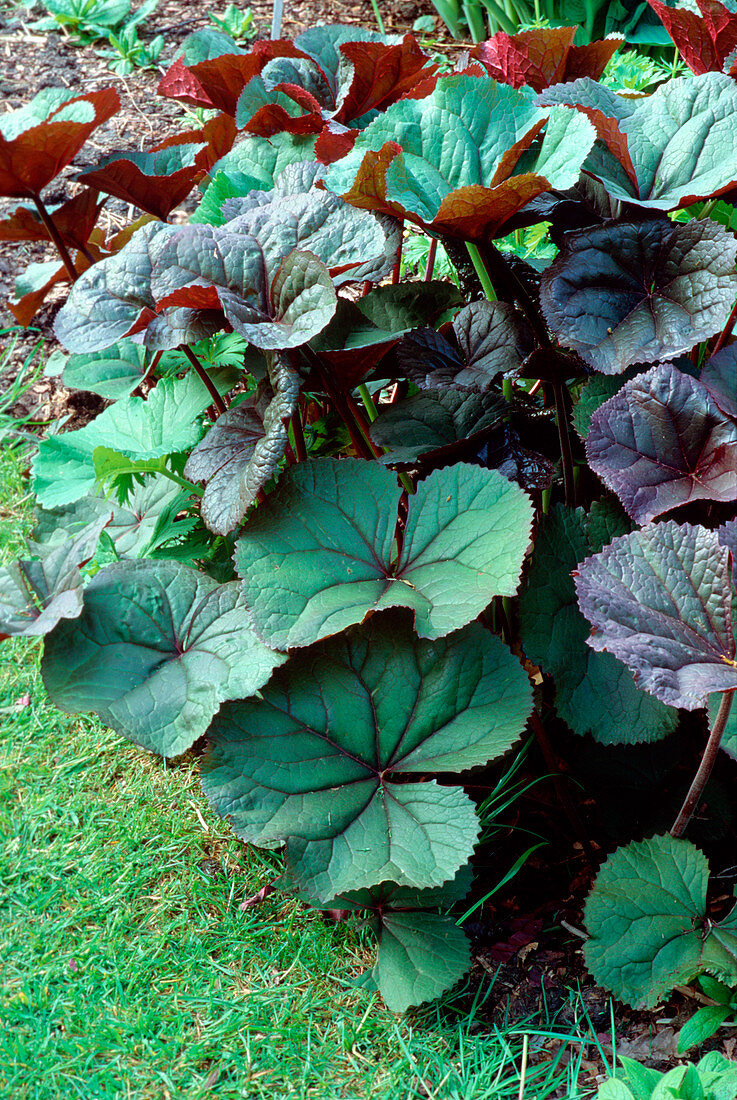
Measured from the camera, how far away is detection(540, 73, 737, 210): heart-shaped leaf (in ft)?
4.15

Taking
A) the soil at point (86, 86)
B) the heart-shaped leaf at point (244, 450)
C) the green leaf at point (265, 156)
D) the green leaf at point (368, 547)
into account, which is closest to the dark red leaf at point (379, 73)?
the green leaf at point (265, 156)

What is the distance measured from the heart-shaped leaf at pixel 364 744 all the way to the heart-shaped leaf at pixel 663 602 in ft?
0.77

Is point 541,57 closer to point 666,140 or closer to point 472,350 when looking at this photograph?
point 666,140

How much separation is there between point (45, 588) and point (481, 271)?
88cm

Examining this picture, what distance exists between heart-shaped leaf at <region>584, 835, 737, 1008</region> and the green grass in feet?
0.58

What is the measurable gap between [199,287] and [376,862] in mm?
844

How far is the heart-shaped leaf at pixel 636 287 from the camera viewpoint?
1255 mm

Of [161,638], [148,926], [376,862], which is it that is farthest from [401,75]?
[148,926]

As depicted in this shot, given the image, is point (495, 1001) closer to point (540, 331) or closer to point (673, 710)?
point (673, 710)

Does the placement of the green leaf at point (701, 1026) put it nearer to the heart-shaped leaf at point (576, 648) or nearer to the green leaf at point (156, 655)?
the heart-shaped leaf at point (576, 648)

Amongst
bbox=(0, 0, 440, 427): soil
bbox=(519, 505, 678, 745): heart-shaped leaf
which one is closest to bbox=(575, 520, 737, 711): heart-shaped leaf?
bbox=(519, 505, 678, 745): heart-shaped leaf

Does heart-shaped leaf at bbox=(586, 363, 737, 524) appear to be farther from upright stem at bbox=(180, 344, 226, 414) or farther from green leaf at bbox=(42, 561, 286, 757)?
upright stem at bbox=(180, 344, 226, 414)

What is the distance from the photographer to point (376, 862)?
119 centimetres

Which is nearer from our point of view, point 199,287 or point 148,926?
point 199,287
